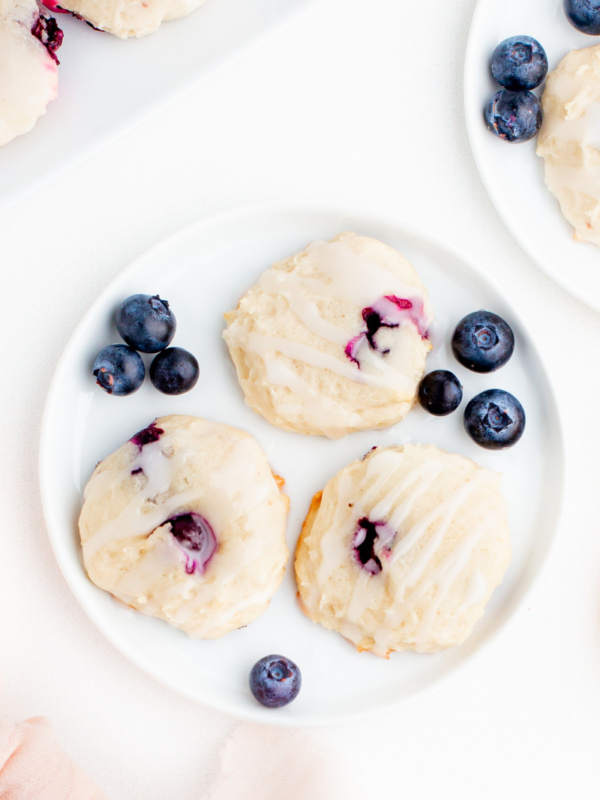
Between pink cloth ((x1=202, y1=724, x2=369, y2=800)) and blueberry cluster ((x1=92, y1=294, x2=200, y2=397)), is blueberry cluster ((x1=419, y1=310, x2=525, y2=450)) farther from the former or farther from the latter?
pink cloth ((x1=202, y1=724, x2=369, y2=800))

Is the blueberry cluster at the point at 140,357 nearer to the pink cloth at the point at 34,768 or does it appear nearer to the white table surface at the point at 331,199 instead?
the white table surface at the point at 331,199

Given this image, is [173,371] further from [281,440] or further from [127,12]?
[127,12]

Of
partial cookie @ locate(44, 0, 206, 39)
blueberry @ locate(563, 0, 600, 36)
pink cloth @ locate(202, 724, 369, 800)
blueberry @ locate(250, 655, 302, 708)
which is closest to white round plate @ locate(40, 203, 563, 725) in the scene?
blueberry @ locate(250, 655, 302, 708)

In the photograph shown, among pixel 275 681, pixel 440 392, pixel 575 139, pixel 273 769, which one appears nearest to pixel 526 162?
pixel 575 139

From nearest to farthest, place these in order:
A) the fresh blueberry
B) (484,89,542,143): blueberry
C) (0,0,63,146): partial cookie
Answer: (0,0,63,146): partial cookie, the fresh blueberry, (484,89,542,143): blueberry

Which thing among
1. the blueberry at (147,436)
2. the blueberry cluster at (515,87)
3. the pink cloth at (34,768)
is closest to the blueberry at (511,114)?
the blueberry cluster at (515,87)

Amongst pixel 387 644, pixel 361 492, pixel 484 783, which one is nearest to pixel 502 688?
pixel 484 783

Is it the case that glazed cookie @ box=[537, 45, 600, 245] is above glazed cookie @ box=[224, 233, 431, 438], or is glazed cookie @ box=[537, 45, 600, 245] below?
above
